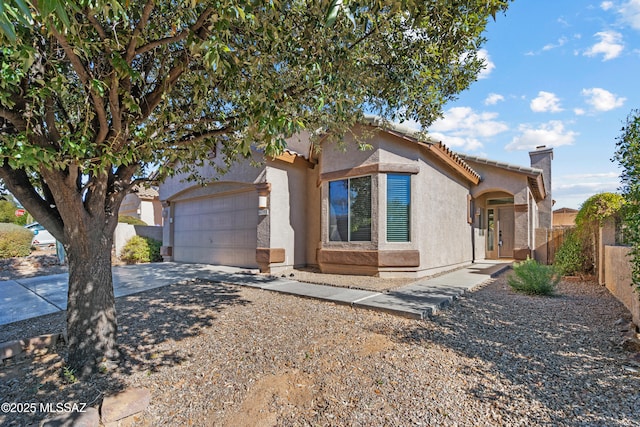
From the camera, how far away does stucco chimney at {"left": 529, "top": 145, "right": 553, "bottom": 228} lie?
16.1 meters

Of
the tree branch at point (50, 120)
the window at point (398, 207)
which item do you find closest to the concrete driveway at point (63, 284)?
the window at point (398, 207)

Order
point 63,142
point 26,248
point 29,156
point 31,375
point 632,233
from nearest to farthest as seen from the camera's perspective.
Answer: point 29,156 → point 63,142 → point 31,375 → point 632,233 → point 26,248

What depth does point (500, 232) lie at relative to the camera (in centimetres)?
1516

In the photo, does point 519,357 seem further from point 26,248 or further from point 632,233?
point 26,248

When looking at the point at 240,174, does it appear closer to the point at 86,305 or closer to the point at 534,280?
the point at 86,305

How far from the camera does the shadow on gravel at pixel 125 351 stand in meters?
3.22

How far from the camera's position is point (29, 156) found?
2590 millimetres

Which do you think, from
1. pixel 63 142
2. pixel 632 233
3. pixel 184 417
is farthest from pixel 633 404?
pixel 63 142

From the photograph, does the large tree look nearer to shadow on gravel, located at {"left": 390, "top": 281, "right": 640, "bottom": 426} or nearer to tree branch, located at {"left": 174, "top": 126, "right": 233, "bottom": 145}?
tree branch, located at {"left": 174, "top": 126, "right": 233, "bottom": 145}

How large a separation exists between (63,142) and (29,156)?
542 mm

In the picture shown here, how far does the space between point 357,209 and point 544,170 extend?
1289 centimetres

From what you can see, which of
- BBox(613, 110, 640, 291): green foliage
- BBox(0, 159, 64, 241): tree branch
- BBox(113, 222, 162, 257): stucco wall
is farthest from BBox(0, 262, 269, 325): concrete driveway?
BBox(613, 110, 640, 291): green foliage

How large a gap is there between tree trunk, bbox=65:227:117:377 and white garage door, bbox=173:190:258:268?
689cm

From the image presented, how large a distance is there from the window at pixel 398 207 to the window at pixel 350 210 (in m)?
0.58
